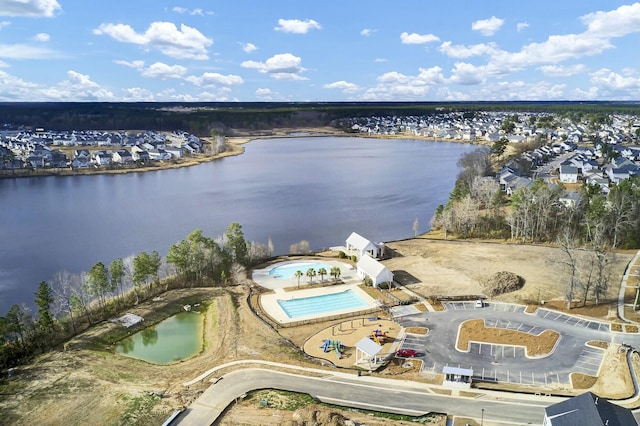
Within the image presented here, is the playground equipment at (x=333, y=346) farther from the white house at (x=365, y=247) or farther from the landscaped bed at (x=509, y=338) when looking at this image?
the white house at (x=365, y=247)

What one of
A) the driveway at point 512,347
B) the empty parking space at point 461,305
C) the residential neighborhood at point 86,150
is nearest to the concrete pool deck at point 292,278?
the empty parking space at point 461,305

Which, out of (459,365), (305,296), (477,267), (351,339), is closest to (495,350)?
(459,365)

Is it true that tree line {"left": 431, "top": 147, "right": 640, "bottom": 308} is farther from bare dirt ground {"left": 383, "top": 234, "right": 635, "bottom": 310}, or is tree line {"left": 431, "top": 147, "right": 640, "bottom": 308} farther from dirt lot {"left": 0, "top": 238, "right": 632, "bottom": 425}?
dirt lot {"left": 0, "top": 238, "right": 632, "bottom": 425}

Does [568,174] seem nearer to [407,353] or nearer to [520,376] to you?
[520,376]

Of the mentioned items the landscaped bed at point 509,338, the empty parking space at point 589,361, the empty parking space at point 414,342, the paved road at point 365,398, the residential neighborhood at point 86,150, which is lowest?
the paved road at point 365,398

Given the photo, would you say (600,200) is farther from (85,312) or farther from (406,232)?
(85,312)

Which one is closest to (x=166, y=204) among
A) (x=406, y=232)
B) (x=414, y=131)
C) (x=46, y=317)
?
(x=406, y=232)

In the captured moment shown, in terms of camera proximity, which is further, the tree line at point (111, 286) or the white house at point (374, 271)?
the white house at point (374, 271)
